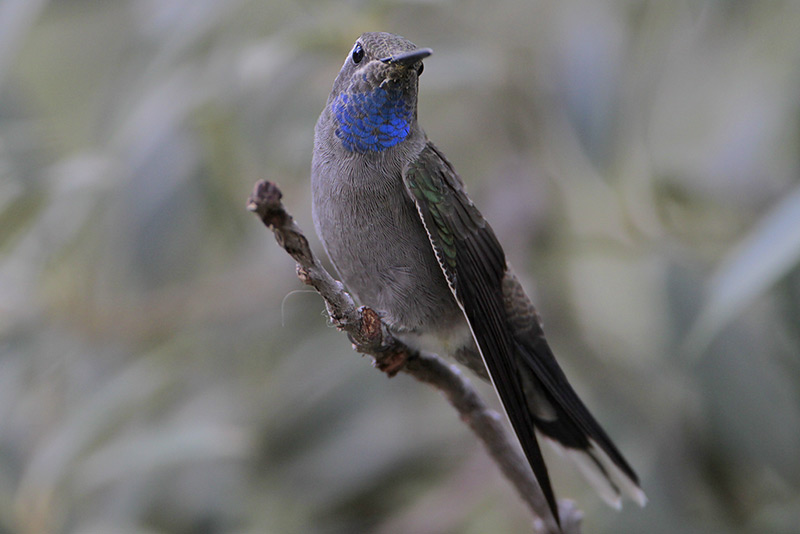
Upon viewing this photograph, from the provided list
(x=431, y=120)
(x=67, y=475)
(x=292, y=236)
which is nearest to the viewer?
(x=292, y=236)

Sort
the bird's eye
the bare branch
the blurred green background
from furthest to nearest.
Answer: the blurred green background < the bird's eye < the bare branch

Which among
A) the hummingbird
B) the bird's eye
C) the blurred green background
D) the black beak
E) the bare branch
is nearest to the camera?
the bare branch

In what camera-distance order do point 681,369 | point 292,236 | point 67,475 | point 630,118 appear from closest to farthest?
1. point 292,236
2. point 67,475
3. point 681,369
4. point 630,118

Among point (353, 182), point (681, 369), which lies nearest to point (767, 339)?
point (681, 369)

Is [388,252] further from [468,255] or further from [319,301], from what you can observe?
[319,301]

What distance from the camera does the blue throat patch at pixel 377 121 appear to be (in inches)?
76.6

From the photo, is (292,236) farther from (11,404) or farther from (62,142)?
(62,142)

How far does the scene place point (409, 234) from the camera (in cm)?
193

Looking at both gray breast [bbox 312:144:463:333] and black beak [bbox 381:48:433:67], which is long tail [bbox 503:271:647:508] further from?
black beak [bbox 381:48:433:67]

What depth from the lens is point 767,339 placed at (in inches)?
105

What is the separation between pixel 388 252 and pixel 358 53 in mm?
477

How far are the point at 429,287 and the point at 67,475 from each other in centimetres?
114

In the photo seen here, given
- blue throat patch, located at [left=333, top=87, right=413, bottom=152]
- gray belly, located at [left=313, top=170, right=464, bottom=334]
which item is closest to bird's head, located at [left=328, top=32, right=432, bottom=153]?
blue throat patch, located at [left=333, top=87, right=413, bottom=152]

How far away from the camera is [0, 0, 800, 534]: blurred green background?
2551 mm
